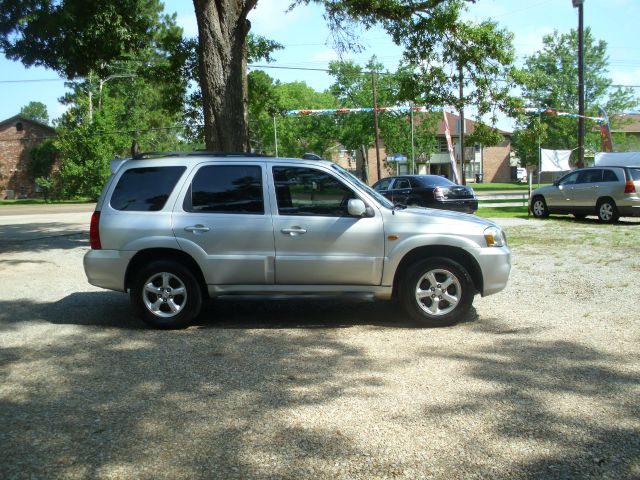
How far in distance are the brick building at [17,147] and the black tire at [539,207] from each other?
162 feet

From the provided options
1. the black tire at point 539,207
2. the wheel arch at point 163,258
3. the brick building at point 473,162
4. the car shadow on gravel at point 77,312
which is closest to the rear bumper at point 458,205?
the black tire at point 539,207

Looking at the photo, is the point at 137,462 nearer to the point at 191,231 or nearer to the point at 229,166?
the point at 191,231

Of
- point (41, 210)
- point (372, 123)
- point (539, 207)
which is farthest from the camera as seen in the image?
point (372, 123)

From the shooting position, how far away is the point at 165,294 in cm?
652

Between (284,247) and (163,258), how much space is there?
133cm

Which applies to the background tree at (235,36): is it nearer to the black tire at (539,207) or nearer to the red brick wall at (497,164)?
the black tire at (539,207)

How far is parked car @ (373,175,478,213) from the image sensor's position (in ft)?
63.3

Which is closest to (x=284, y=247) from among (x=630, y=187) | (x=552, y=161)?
(x=630, y=187)

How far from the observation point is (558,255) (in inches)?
Answer: 452

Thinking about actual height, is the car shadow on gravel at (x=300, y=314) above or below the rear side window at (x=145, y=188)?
below

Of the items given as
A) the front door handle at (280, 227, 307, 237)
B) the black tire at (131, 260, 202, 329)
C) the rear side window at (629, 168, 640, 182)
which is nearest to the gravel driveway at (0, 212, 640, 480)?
the black tire at (131, 260, 202, 329)

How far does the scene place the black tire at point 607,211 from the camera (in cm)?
1744

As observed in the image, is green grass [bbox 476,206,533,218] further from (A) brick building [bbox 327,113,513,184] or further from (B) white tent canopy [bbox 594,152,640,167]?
(A) brick building [bbox 327,113,513,184]

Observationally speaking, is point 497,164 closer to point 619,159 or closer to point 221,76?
point 619,159
